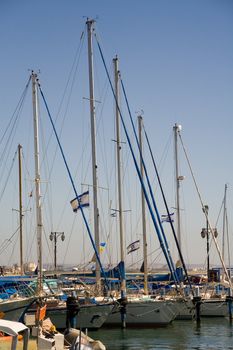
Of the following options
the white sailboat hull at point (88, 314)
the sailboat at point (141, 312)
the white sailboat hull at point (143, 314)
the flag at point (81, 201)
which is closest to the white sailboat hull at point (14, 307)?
the white sailboat hull at point (88, 314)

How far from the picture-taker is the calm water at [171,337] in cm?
3400

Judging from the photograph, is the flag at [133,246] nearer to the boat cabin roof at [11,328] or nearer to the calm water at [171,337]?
the calm water at [171,337]

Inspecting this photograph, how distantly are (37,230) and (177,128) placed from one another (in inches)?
967

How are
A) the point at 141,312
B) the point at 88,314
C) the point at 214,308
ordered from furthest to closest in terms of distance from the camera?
the point at 214,308, the point at 141,312, the point at 88,314

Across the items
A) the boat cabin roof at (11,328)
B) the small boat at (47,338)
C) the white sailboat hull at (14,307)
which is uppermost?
the white sailboat hull at (14,307)

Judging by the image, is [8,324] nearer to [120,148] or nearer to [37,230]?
[37,230]

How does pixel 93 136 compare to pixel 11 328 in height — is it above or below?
above

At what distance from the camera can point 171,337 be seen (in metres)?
→ 37.5

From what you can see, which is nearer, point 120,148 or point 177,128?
point 120,148

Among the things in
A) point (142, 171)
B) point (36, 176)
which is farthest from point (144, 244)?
point (36, 176)

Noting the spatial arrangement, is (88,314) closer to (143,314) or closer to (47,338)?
(143,314)

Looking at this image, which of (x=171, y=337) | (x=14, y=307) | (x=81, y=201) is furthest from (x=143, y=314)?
(x=14, y=307)

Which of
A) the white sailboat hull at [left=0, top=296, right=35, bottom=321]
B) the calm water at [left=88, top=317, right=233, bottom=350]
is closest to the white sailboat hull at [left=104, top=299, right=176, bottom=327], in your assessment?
the calm water at [left=88, top=317, right=233, bottom=350]

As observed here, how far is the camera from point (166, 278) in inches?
2406
